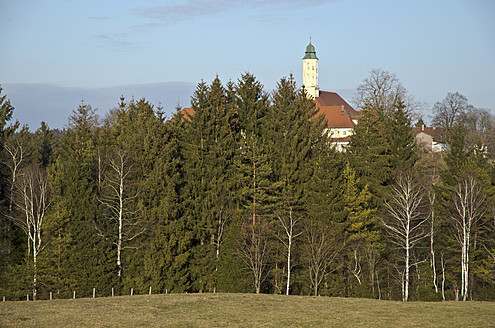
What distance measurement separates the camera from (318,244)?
137 ft

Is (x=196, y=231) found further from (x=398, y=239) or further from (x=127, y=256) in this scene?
(x=398, y=239)

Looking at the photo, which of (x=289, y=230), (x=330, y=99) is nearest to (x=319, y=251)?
(x=289, y=230)

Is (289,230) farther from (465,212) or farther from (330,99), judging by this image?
(330,99)

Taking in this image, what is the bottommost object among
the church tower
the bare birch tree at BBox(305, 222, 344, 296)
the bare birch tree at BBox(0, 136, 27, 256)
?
the bare birch tree at BBox(305, 222, 344, 296)

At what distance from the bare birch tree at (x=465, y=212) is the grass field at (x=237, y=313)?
1273 cm

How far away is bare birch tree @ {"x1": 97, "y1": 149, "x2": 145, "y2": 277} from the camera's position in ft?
145

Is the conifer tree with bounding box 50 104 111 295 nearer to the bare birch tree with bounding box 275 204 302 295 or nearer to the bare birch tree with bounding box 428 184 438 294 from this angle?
the bare birch tree with bounding box 275 204 302 295

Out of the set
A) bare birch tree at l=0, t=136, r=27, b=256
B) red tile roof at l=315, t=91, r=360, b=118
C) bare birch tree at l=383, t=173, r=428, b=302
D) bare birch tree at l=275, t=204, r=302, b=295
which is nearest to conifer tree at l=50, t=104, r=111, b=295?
bare birch tree at l=0, t=136, r=27, b=256

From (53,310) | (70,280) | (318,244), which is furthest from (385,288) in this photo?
(53,310)

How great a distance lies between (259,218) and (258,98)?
491 inches

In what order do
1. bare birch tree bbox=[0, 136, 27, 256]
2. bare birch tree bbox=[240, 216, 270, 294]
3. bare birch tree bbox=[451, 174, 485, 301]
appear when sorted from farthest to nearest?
bare birch tree bbox=[0, 136, 27, 256], bare birch tree bbox=[240, 216, 270, 294], bare birch tree bbox=[451, 174, 485, 301]

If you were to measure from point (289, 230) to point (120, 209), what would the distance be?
1255 centimetres

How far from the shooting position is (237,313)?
25125 millimetres

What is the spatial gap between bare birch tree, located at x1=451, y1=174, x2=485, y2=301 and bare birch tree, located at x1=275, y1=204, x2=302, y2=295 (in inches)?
433
